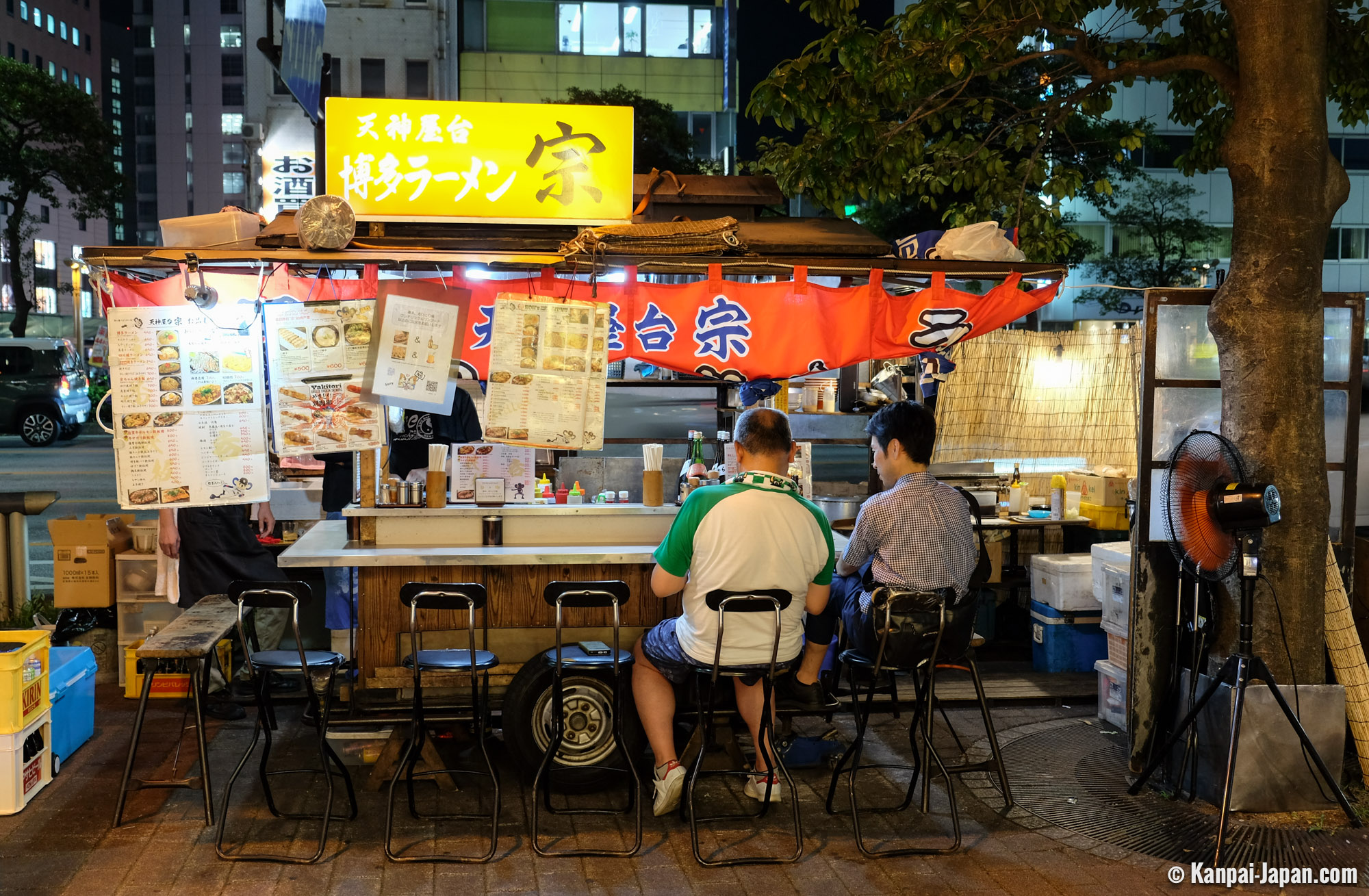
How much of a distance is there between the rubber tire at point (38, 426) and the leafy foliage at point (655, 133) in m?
16.0

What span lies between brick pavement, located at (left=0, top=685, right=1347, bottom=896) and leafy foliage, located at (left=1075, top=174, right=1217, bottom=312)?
2727cm

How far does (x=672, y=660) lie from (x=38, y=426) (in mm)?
23253

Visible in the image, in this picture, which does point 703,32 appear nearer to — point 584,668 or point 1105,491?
point 1105,491

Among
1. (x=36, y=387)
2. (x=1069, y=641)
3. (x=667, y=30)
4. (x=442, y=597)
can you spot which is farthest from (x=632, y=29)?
(x=442, y=597)

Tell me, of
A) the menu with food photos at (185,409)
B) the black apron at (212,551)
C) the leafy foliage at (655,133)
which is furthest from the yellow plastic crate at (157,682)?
the leafy foliage at (655,133)

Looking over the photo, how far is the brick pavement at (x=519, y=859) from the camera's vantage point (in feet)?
15.0

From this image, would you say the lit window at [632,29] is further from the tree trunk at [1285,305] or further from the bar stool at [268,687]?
the bar stool at [268,687]

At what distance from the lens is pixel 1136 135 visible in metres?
8.51

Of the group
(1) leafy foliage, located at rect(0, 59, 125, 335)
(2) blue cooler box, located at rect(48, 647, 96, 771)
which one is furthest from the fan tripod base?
(1) leafy foliage, located at rect(0, 59, 125, 335)

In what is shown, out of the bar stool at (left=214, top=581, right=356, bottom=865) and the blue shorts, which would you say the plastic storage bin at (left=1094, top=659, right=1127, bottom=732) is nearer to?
the blue shorts

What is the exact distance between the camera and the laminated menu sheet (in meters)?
5.45

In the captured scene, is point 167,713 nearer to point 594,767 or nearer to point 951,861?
point 594,767

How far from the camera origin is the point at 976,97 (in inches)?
316

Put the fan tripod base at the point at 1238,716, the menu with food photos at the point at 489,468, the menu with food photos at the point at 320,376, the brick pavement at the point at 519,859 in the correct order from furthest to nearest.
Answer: the menu with food photos at the point at 489,468, the menu with food photos at the point at 320,376, the fan tripod base at the point at 1238,716, the brick pavement at the point at 519,859
